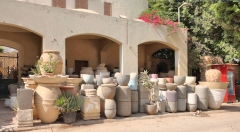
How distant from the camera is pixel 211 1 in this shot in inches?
416

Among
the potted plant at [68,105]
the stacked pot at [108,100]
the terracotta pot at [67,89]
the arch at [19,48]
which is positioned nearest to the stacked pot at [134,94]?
the stacked pot at [108,100]

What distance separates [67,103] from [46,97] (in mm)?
653

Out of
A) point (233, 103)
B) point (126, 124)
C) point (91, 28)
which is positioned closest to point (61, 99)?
point (126, 124)

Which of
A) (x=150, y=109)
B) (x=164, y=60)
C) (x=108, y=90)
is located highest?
(x=164, y=60)

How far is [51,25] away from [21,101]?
447 centimetres

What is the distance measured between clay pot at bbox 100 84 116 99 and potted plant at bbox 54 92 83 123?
3.04 ft

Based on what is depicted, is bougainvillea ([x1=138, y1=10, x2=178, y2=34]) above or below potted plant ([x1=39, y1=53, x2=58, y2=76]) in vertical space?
above

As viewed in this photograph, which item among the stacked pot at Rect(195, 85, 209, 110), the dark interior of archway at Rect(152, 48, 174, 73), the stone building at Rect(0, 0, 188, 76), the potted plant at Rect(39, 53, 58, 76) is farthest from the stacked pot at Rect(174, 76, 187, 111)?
the dark interior of archway at Rect(152, 48, 174, 73)

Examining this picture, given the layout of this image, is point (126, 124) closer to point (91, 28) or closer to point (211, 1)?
point (91, 28)

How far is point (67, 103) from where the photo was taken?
6.77 m

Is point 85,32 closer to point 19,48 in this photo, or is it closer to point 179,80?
point 19,48

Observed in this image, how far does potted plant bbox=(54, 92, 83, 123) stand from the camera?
22.1ft

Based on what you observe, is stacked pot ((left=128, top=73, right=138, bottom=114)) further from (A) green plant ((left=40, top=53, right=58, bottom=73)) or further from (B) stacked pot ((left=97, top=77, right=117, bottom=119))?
(A) green plant ((left=40, top=53, right=58, bottom=73))

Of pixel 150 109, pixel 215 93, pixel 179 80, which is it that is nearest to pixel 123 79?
pixel 150 109
